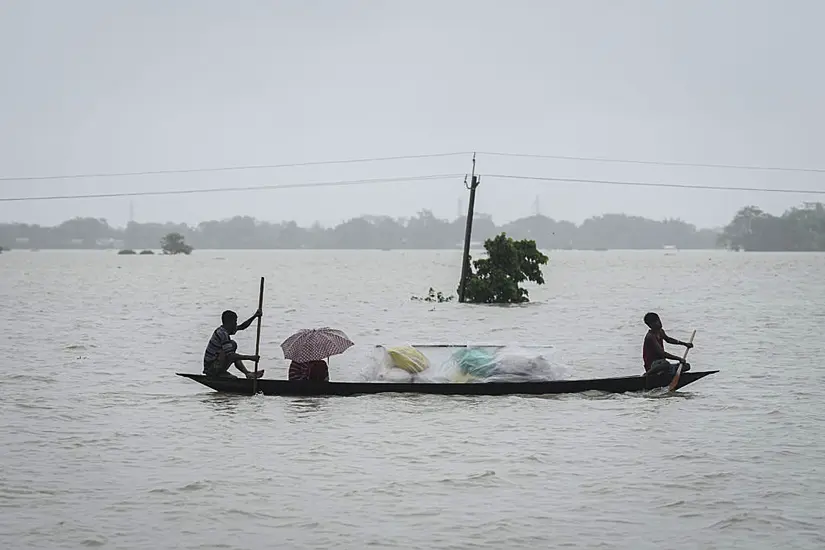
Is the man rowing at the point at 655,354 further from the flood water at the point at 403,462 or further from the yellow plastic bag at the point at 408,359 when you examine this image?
the yellow plastic bag at the point at 408,359

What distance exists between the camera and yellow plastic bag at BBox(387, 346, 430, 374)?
17.0 metres

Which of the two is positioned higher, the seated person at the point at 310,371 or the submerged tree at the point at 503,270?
the submerged tree at the point at 503,270

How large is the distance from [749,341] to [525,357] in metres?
14.7

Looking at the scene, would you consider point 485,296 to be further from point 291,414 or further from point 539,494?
point 539,494

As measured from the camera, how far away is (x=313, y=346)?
16453mm

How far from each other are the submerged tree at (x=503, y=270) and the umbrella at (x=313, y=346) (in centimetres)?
2630

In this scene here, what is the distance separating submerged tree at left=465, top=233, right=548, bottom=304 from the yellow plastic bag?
25508 mm

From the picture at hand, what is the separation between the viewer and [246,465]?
12625 millimetres

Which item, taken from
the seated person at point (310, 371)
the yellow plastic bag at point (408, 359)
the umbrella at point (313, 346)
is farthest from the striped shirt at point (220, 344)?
the yellow plastic bag at point (408, 359)

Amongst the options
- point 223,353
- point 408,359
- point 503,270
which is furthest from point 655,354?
point 503,270

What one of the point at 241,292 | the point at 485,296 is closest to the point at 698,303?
the point at 485,296

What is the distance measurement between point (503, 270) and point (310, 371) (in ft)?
93.7

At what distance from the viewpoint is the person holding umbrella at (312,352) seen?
1639 cm

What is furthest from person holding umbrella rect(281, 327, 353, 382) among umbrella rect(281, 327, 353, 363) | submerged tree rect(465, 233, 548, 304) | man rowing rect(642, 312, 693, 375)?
submerged tree rect(465, 233, 548, 304)
